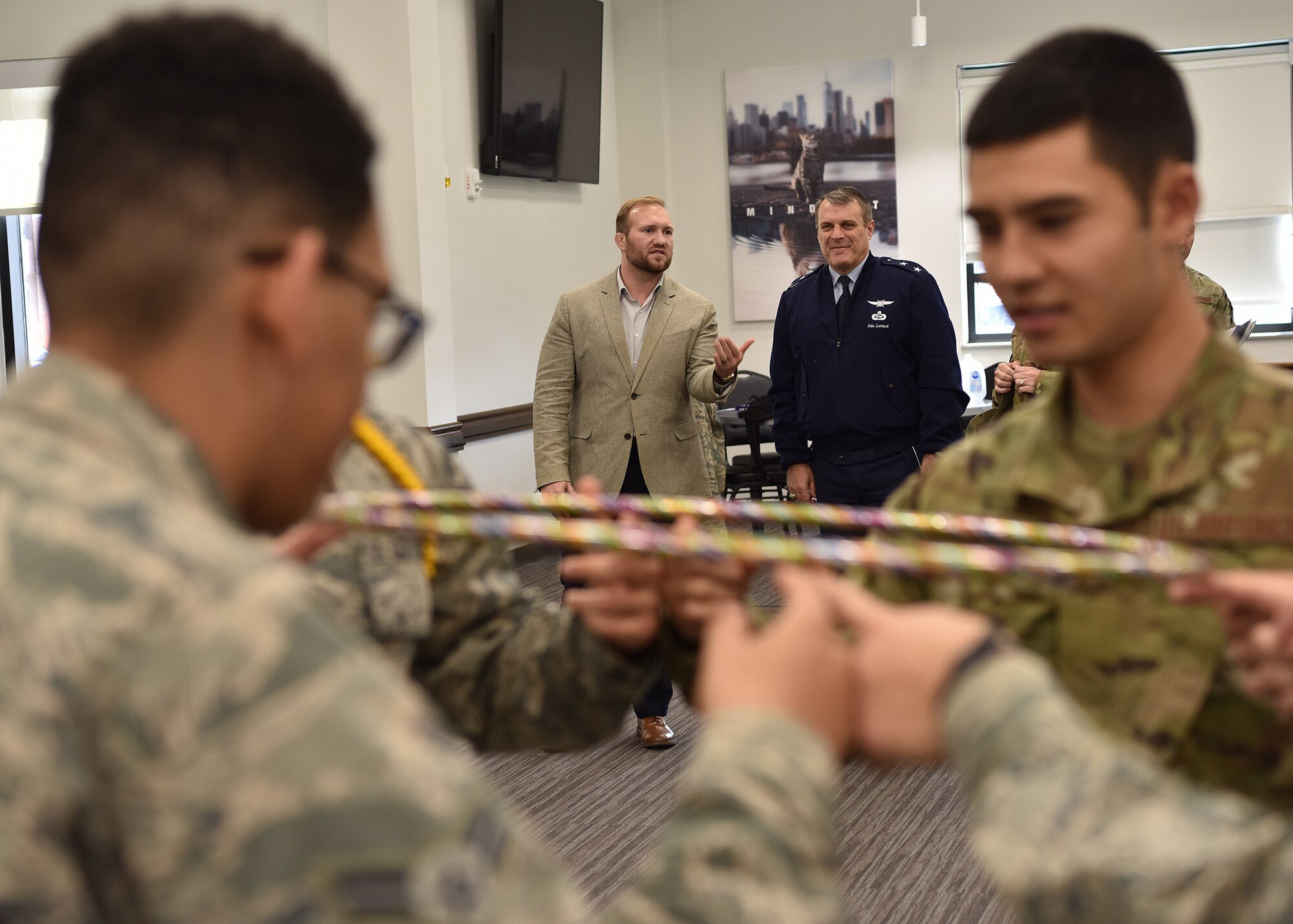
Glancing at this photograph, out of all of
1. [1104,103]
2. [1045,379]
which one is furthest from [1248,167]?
[1104,103]

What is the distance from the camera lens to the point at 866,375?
15.5ft

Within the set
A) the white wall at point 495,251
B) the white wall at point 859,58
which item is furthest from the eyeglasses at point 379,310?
the white wall at point 859,58

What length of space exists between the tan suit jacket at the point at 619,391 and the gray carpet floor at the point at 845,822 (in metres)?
1.02

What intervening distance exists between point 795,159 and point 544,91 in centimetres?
232

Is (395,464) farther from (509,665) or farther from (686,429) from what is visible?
(686,429)

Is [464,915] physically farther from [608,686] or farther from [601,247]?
[601,247]

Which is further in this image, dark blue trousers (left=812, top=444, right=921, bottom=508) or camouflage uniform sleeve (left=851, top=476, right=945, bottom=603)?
dark blue trousers (left=812, top=444, right=921, bottom=508)

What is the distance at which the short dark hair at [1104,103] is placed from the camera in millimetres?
1329

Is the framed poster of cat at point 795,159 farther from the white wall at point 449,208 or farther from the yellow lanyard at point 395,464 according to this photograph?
the yellow lanyard at point 395,464

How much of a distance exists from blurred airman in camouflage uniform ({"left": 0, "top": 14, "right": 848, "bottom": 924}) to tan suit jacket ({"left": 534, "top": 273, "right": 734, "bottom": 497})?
381cm

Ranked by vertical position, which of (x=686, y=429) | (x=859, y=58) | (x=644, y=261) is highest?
(x=859, y=58)

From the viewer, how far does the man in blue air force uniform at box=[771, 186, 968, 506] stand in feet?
15.4

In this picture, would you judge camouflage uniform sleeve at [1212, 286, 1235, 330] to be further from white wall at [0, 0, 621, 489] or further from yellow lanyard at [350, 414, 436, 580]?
yellow lanyard at [350, 414, 436, 580]

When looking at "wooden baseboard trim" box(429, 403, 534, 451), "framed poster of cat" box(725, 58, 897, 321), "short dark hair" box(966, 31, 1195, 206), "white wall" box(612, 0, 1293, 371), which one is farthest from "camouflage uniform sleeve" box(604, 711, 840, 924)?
"white wall" box(612, 0, 1293, 371)
